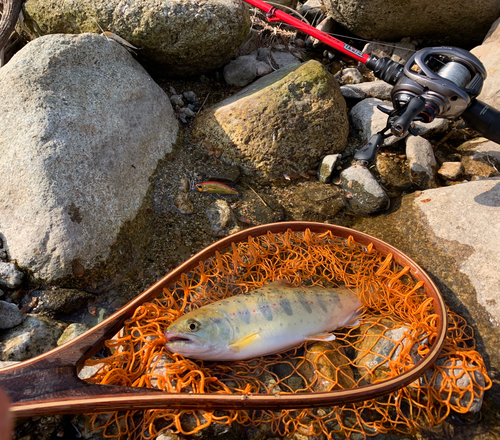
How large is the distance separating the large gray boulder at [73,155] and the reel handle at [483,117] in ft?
12.6

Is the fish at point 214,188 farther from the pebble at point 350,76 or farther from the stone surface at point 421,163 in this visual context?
the pebble at point 350,76

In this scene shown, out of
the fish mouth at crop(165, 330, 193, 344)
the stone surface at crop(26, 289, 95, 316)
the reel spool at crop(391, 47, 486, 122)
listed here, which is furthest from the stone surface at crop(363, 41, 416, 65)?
the stone surface at crop(26, 289, 95, 316)

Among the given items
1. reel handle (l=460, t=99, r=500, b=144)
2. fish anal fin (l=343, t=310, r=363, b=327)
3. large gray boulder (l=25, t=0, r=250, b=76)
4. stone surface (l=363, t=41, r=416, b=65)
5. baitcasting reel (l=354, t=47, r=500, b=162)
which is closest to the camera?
fish anal fin (l=343, t=310, r=363, b=327)

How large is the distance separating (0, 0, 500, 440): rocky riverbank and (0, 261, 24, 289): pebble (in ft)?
0.04

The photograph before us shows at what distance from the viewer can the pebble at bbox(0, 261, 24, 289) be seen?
140 inches

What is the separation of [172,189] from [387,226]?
9.17ft

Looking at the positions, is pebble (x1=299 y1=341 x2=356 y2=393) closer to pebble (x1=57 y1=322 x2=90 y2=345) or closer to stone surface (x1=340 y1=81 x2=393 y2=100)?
pebble (x1=57 y1=322 x2=90 y2=345)

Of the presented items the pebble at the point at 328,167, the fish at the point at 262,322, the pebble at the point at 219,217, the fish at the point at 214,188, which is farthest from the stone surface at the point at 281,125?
the fish at the point at 262,322

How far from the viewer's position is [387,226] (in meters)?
4.77

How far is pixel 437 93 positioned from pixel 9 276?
4625 mm

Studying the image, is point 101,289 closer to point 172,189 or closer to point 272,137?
point 172,189

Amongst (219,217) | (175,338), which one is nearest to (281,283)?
(175,338)

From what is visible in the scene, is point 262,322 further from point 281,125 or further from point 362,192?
point 281,125

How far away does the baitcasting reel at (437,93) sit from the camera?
12.5 feet
